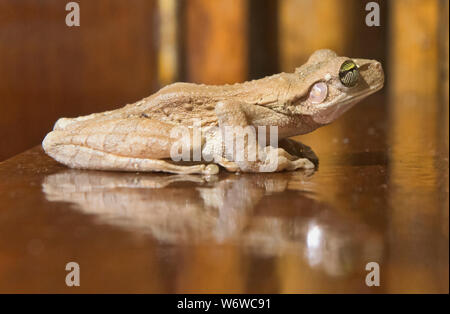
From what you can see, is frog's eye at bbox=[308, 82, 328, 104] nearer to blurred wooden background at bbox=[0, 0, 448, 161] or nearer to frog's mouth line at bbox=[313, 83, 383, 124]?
frog's mouth line at bbox=[313, 83, 383, 124]

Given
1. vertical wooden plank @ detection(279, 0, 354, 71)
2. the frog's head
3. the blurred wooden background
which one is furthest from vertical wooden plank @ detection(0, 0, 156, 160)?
vertical wooden plank @ detection(279, 0, 354, 71)

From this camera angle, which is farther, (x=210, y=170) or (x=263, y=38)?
(x=263, y=38)

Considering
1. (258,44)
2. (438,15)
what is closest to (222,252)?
(438,15)

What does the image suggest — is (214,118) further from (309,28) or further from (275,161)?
(309,28)

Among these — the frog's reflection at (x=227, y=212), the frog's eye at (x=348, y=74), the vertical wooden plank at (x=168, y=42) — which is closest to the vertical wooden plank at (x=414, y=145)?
the frog's reflection at (x=227, y=212)

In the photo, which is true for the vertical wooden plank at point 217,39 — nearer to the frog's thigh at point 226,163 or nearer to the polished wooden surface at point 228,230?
the frog's thigh at point 226,163

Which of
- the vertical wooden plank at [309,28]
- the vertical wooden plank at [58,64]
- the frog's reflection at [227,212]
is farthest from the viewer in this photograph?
the vertical wooden plank at [309,28]

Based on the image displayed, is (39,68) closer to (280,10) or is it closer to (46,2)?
(46,2)

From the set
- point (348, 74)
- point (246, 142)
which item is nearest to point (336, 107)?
point (348, 74)
